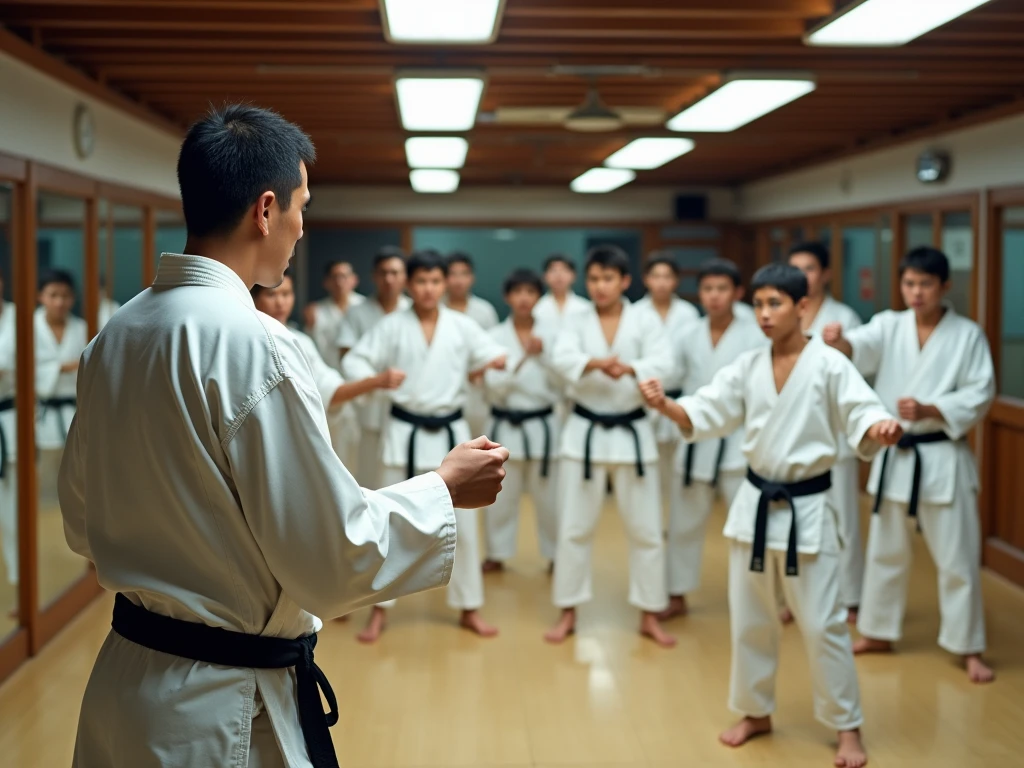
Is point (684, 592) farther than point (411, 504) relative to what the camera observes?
Yes

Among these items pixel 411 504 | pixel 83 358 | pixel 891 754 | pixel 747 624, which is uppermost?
pixel 83 358

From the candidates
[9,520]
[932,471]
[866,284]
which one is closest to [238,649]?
[9,520]

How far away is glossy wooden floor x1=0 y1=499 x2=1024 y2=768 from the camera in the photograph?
138 inches

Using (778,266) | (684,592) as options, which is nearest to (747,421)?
(778,266)

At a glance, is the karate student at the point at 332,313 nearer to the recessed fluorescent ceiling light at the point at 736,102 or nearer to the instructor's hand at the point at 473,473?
the recessed fluorescent ceiling light at the point at 736,102

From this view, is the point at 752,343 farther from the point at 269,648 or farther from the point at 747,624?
the point at 269,648

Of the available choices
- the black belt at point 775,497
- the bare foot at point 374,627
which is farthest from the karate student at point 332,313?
the black belt at point 775,497

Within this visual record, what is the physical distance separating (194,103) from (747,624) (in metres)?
4.32

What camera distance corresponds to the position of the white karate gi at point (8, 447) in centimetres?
421

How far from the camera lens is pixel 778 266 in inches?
142

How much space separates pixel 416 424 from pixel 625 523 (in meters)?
1.03

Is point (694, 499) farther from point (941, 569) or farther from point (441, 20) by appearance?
point (441, 20)

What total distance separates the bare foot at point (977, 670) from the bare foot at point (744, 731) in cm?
101

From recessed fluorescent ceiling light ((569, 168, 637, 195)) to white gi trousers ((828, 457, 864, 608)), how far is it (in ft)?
14.5
